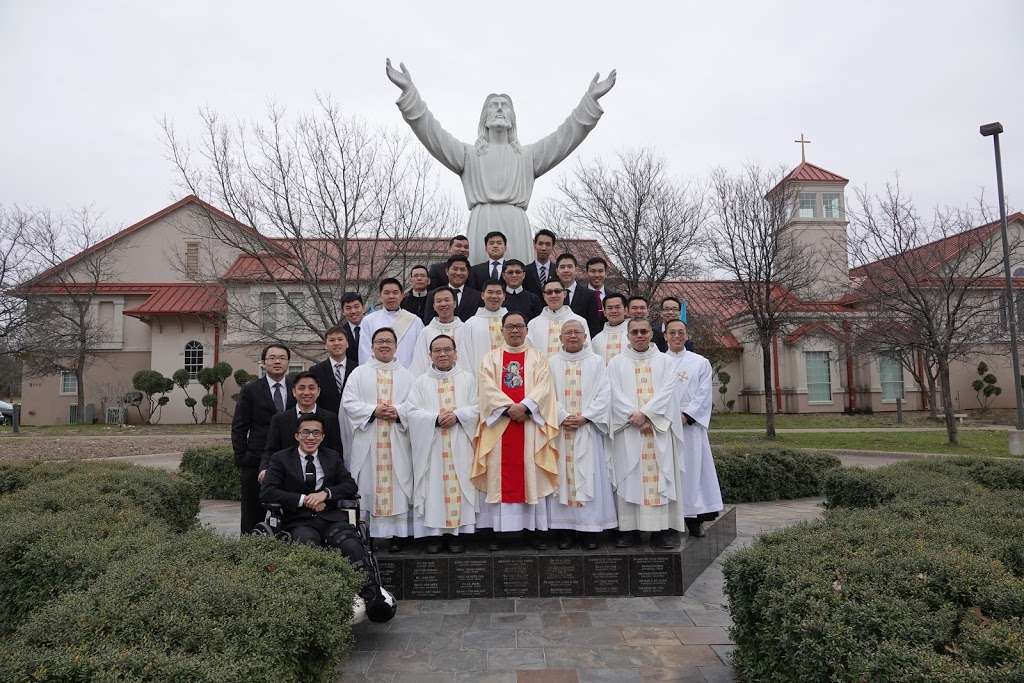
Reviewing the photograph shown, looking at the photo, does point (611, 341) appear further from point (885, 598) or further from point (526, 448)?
point (885, 598)

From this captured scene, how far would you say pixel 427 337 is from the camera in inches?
260

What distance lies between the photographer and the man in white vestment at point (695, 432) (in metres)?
6.64

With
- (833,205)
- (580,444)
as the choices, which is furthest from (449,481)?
(833,205)

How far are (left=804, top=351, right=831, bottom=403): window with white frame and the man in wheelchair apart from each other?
31.9 metres

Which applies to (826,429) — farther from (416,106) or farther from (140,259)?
(140,259)

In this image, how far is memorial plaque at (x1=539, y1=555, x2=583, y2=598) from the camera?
227 inches

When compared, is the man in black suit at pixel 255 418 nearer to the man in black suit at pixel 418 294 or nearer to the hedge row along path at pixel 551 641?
the man in black suit at pixel 418 294

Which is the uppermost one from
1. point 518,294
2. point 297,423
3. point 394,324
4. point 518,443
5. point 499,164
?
point 499,164

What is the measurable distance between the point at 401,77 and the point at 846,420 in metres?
27.1

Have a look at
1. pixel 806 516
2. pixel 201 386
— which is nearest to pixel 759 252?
pixel 806 516

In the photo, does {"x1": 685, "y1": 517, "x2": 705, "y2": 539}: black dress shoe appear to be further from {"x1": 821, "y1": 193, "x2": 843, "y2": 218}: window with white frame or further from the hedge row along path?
{"x1": 821, "y1": 193, "x2": 843, "y2": 218}: window with white frame

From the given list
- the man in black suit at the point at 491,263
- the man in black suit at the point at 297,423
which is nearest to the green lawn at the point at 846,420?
the man in black suit at the point at 491,263

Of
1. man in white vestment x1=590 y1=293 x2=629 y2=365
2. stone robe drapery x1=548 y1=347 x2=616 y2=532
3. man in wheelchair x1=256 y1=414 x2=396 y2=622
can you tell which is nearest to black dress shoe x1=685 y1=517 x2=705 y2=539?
stone robe drapery x1=548 y1=347 x2=616 y2=532

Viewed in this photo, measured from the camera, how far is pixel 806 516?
941 cm
